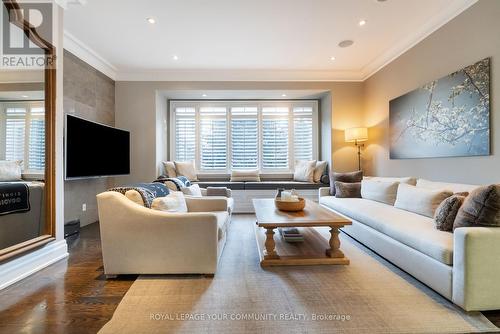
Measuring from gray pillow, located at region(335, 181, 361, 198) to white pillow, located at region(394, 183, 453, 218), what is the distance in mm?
965

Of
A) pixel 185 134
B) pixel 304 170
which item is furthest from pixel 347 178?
pixel 185 134

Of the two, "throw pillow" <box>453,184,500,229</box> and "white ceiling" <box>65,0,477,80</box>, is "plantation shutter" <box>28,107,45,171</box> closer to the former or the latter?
"white ceiling" <box>65,0,477,80</box>

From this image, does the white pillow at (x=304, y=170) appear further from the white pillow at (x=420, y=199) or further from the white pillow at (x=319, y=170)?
the white pillow at (x=420, y=199)

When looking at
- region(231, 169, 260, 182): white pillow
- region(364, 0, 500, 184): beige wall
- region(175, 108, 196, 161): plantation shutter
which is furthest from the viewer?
region(175, 108, 196, 161): plantation shutter

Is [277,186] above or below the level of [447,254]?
above

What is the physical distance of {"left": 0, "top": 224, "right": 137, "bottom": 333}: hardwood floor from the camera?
1.55 meters

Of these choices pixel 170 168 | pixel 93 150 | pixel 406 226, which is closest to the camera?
pixel 406 226

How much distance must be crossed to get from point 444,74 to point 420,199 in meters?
1.62

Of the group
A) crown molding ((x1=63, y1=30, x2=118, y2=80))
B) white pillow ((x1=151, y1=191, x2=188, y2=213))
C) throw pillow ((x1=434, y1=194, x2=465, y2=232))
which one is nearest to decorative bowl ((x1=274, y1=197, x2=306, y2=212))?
white pillow ((x1=151, y1=191, x2=188, y2=213))

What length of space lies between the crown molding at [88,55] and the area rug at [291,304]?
3.50m

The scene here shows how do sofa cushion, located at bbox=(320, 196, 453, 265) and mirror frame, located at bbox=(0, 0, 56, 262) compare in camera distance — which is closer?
sofa cushion, located at bbox=(320, 196, 453, 265)

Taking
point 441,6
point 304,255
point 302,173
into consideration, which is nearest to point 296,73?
point 302,173

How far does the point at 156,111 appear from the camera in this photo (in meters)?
4.94

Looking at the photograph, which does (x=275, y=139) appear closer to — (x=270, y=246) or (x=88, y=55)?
(x=270, y=246)
